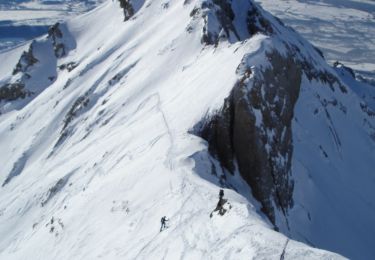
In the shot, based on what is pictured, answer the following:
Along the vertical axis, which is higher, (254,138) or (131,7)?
(254,138)

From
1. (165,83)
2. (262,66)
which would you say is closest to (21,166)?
(165,83)

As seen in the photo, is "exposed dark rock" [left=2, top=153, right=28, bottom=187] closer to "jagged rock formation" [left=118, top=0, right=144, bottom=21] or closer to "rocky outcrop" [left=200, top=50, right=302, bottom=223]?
"jagged rock formation" [left=118, top=0, right=144, bottom=21]

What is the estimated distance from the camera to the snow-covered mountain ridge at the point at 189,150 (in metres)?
29.3

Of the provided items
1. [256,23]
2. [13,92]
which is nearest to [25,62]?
[13,92]

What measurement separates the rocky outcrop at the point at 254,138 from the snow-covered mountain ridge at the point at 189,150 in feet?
0.34

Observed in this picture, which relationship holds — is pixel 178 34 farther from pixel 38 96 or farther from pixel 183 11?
pixel 38 96

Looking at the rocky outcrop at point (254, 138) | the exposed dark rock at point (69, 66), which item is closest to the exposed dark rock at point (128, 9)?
the exposed dark rock at point (69, 66)

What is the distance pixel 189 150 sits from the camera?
114ft

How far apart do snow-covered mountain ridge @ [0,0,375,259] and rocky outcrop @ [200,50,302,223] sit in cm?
10

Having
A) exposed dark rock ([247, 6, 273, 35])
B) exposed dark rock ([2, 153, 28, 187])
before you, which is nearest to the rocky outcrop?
exposed dark rock ([247, 6, 273, 35])

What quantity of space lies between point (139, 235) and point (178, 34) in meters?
36.9

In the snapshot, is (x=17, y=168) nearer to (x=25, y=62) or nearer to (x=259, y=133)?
(x=25, y=62)

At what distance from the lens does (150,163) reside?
1436 inches

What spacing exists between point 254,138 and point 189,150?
514cm
